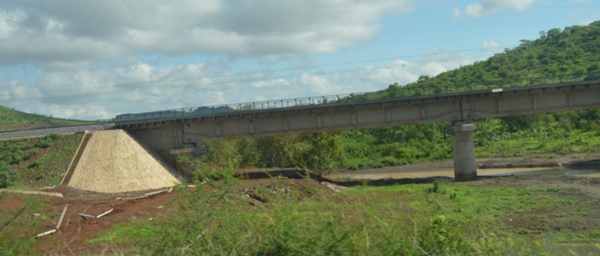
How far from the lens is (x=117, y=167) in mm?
46906

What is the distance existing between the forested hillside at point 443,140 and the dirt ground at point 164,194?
4278 millimetres

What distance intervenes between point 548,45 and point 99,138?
107 m

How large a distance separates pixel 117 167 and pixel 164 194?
510 inches

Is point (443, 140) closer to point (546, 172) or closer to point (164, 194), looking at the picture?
point (546, 172)

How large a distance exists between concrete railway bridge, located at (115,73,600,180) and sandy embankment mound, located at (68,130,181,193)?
8.76 feet

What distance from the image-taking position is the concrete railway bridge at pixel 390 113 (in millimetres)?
48906

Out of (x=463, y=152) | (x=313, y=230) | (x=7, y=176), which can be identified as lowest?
(x=463, y=152)

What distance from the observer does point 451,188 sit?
3991 centimetres

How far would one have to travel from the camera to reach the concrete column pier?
48.8 metres

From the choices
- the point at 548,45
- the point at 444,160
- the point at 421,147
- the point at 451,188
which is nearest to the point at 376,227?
the point at 451,188

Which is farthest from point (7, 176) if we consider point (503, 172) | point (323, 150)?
point (503, 172)

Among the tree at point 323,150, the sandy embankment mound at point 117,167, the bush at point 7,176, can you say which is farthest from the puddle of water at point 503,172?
the bush at point 7,176

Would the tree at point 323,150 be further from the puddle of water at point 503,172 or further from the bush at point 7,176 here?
the bush at point 7,176

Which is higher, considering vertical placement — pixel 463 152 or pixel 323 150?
pixel 323 150
